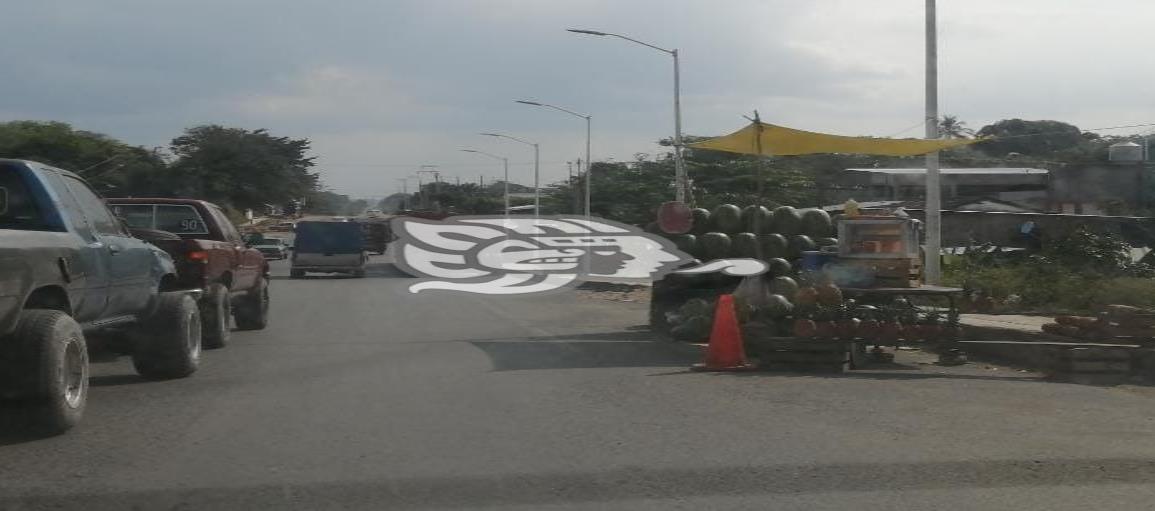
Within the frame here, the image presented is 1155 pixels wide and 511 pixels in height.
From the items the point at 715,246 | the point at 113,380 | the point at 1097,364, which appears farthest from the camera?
the point at 715,246

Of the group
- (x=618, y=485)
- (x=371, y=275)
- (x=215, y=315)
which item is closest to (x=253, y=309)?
(x=215, y=315)

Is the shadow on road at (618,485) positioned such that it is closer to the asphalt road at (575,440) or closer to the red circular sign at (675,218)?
the asphalt road at (575,440)

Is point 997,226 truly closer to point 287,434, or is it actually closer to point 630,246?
point 630,246

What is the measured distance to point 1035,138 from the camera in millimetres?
78438

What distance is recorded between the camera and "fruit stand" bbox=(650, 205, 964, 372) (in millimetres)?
12703

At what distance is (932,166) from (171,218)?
38.5 ft

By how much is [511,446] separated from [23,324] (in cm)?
338

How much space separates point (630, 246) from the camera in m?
16.8

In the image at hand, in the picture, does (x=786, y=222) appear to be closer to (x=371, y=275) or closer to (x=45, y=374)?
(x=45, y=374)

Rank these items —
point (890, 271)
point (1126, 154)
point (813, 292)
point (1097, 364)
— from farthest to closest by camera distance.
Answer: point (1126, 154)
point (890, 271)
point (813, 292)
point (1097, 364)

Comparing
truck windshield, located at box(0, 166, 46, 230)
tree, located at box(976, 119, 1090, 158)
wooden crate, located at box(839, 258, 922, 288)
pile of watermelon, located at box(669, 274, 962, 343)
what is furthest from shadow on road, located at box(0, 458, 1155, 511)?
tree, located at box(976, 119, 1090, 158)

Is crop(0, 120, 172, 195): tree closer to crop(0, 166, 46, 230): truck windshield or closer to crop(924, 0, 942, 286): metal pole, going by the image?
crop(924, 0, 942, 286): metal pole

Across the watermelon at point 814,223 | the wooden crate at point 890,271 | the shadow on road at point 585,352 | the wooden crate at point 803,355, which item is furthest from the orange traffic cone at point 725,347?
the watermelon at point 814,223

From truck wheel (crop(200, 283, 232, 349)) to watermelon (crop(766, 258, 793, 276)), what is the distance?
7.27 meters
